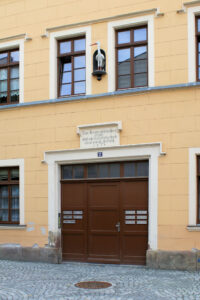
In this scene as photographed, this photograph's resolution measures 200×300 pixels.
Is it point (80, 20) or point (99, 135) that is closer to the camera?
point (99, 135)

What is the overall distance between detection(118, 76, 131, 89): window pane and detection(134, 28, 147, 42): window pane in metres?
0.99

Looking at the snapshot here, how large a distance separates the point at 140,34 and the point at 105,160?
332 cm

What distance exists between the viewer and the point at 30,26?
13367 mm

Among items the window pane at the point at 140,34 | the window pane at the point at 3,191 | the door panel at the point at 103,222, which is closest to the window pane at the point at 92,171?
the door panel at the point at 103,222

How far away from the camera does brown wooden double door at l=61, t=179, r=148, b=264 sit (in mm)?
11719

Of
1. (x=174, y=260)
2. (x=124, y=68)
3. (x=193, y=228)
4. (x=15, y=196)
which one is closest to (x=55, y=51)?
(x=124, y=68)

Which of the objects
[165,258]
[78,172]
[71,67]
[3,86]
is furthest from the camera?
[3,86]

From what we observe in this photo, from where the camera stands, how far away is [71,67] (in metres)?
12.9

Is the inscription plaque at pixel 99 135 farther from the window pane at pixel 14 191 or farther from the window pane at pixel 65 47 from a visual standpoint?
the window pane at pixel 14 191

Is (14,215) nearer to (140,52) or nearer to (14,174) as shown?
(14,174)

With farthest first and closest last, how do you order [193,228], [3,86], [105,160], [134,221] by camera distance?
1. [3,86]
2. [105,160]
3. [134,221]
4. [193,228]

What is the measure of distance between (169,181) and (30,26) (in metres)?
5.94

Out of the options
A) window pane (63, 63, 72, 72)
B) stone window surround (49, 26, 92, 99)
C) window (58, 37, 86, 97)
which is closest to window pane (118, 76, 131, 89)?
stone window surround (49, 26, 92, 99)

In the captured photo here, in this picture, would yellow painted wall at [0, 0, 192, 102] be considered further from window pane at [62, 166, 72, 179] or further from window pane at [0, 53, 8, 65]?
window pane at [62, 166, 72, 179]
